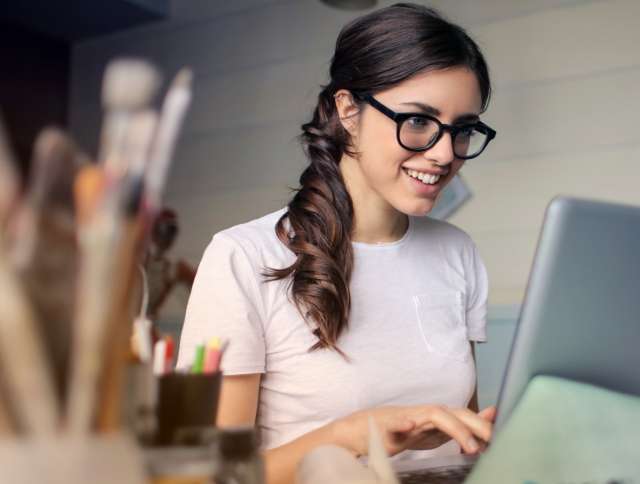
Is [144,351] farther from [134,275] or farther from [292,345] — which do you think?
[292,345]

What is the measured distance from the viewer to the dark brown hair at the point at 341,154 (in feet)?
4.15

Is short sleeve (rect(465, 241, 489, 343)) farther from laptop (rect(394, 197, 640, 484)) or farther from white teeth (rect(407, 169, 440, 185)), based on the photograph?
laptop (rect(394, 197, 640, 484))

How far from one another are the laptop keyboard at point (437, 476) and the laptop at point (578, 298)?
145 millimetres

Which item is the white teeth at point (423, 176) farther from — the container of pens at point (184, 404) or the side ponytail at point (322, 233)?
the container of pens at point (184, 404)

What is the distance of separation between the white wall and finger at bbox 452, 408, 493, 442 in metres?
1.96

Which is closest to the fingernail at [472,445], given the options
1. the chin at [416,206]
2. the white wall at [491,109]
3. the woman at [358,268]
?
the woman at [358,268]

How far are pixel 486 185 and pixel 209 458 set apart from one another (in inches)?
102

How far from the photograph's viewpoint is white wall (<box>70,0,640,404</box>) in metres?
2.65

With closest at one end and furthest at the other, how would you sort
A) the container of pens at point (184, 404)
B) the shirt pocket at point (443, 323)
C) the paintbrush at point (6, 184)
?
the paintbrush at point (6, 184) < the container of pens at point (184, 404) < the shirt pocket at point (443, 323)

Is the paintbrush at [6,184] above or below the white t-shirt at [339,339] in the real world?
above

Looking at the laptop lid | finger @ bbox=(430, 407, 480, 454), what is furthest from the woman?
the laptop lid

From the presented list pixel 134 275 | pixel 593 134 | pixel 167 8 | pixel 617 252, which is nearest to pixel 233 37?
pixel 167 8

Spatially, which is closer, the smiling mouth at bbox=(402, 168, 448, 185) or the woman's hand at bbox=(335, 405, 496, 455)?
the woman's hand at bbox=(335, 405, 496, 455)

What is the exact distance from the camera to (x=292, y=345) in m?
1.27
